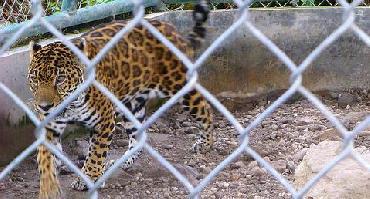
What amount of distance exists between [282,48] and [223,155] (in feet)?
4.33

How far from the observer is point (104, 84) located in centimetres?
466

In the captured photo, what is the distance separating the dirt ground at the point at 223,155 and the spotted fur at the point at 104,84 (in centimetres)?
15

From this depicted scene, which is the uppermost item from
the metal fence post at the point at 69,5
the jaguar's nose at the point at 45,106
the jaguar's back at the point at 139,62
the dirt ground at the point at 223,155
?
the metal fence post at the point at 69,5

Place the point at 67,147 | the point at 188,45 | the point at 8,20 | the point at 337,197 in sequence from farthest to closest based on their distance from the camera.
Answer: the point at 8,20, the point at 67,147, the point at 188,45, the point at 337,197

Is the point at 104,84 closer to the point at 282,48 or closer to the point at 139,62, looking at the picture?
the point at 139,62

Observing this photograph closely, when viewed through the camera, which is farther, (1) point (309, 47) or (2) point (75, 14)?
(1) point (309, 47)

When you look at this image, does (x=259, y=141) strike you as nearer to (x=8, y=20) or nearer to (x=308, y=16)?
(x=308, y=16)

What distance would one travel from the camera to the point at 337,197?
12.0ft

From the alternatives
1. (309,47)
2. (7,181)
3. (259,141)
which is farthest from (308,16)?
(7,181)

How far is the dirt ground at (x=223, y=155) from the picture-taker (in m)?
4.70

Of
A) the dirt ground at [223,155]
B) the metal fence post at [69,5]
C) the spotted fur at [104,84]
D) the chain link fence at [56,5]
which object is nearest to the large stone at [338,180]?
the dirt ground at [223,155]

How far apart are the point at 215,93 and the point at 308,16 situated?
0.97 meters

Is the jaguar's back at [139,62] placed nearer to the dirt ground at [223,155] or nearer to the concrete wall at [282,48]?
the dirt ground at [223,155]

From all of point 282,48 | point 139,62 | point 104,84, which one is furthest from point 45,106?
point 282,48
